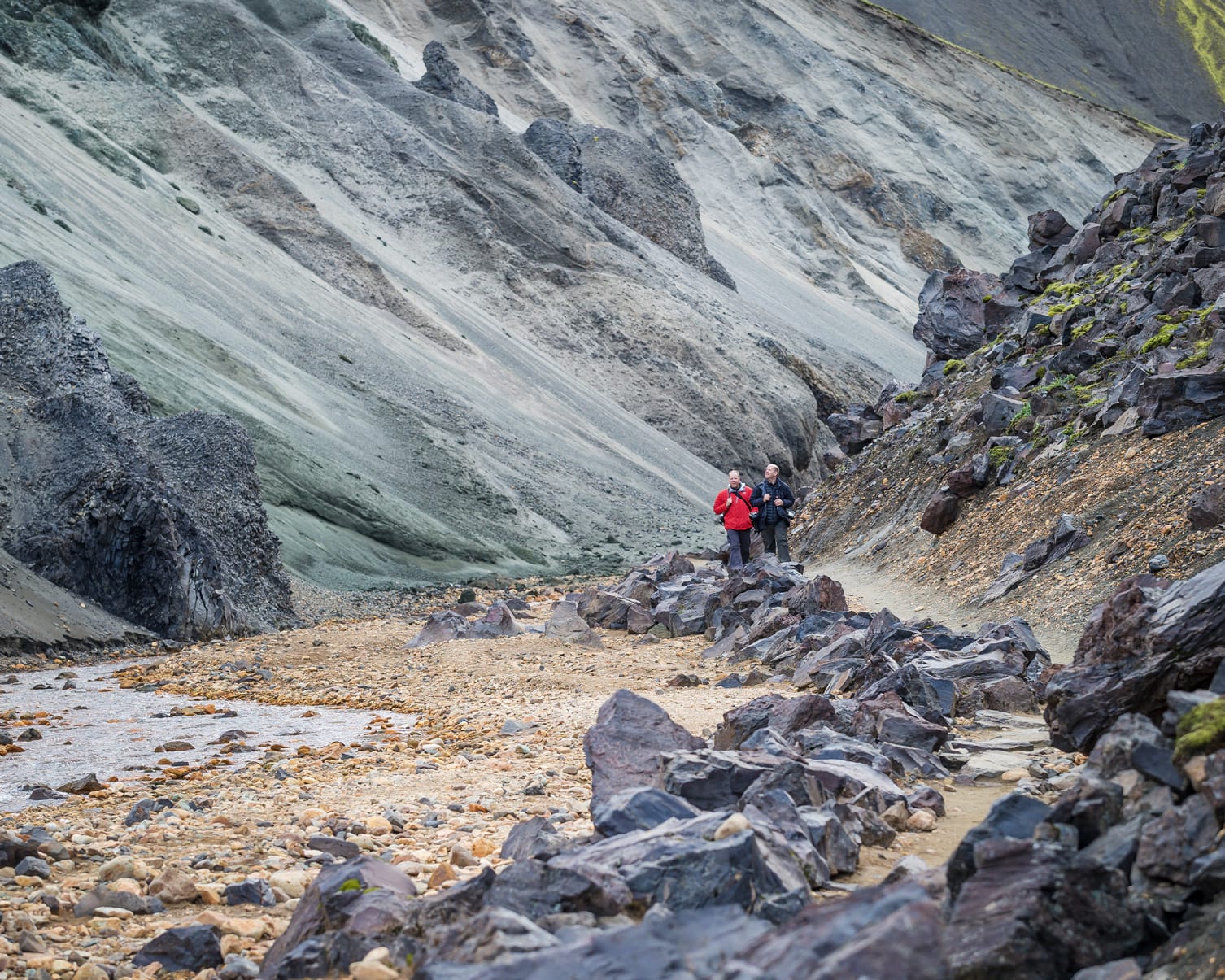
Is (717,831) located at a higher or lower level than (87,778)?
higher

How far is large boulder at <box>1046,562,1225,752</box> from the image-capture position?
4.98 meters

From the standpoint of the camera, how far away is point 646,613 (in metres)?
14.7

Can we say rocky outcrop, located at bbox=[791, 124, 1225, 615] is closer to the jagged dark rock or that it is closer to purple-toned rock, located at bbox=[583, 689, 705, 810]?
purple-toned rock, located at bbox=[583, 689, 705, 810]

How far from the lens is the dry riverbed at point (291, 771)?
4605 mm

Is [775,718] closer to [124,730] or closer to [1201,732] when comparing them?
[1201,732]

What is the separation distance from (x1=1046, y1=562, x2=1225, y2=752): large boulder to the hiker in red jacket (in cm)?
1041

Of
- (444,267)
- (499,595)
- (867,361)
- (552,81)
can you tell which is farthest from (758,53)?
(499,595)

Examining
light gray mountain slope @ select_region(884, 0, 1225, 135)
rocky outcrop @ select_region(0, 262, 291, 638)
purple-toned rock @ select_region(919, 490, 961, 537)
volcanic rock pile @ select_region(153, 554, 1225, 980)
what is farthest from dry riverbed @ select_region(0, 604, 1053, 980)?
light gray mountain slope @ select_region(884, 0, 1225, 135)

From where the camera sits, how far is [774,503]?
16406 millimetres

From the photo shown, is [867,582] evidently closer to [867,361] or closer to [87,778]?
A: [87,778]

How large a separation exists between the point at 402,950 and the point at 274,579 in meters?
14.5

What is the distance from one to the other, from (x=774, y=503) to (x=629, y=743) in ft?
36.4

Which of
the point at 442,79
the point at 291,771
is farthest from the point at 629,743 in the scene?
the point at 442,79

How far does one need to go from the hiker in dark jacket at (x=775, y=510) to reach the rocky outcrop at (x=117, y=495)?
22.4 ft
